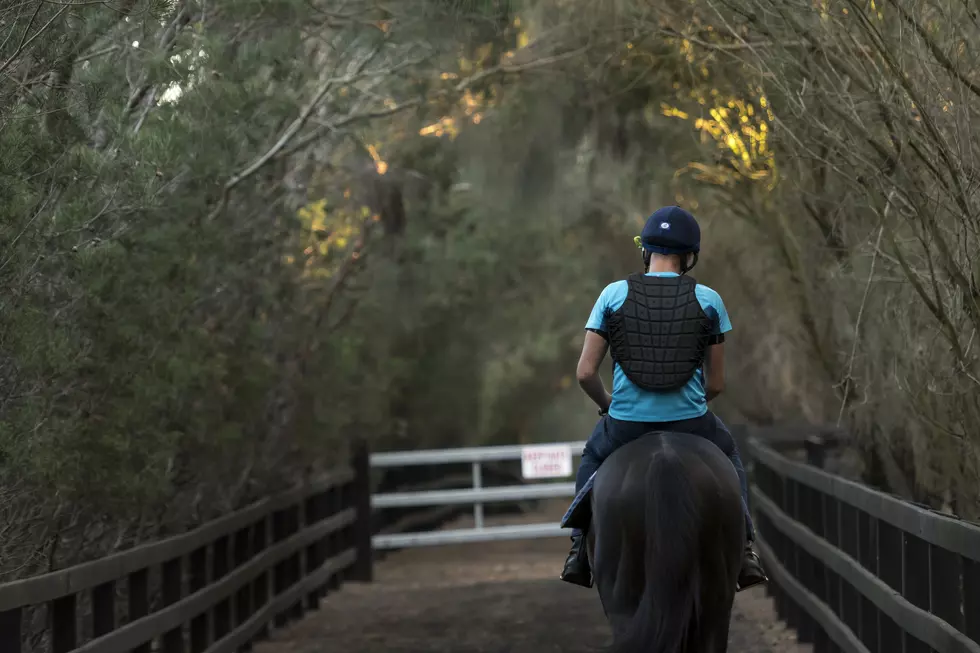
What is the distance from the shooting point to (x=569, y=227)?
2517 centimetres

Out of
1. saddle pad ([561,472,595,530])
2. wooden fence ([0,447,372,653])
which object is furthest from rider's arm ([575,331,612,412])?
wooden fence ([0,447,372,653])

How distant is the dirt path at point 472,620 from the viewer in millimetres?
11641

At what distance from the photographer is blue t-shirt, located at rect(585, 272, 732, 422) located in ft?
23.0

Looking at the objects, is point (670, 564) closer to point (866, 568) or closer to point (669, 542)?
point (669, 542)

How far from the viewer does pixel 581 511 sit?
727 cm

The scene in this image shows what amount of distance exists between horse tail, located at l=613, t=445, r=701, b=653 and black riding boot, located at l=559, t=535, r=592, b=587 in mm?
838

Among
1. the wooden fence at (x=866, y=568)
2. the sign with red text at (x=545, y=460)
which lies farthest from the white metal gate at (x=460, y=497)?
the wooden fence at (x=866, y=568)

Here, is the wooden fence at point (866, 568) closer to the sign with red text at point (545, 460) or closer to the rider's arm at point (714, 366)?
the rider's arm at point (714, 366)

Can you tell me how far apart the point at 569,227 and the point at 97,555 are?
16057 millimetres

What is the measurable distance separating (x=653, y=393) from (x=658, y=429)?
0.50 feet

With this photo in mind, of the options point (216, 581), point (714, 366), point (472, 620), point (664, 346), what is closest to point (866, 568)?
point (714, 366)

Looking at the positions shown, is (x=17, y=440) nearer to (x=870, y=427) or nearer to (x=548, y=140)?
(x=870, y=427)

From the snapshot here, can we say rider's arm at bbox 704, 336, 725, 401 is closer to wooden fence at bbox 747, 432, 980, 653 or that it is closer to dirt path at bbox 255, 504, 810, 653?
wooden fence at bbox 747, 432, 980, 653

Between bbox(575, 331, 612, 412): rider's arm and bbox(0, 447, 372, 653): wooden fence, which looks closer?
bbox(575, 331, 612, 412): rider's arm
